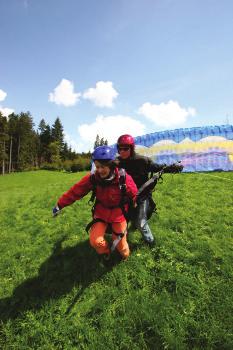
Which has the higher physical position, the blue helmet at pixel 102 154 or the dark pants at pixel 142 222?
the blue helmet at pixel 102 154

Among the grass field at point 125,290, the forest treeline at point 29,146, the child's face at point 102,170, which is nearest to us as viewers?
the grass field at point 125,290

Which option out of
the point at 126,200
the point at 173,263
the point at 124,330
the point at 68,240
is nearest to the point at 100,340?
the point at 124,330

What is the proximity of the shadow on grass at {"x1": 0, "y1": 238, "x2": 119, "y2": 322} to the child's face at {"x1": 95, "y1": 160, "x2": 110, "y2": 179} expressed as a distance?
2353 mm

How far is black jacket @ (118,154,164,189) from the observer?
7738 mm

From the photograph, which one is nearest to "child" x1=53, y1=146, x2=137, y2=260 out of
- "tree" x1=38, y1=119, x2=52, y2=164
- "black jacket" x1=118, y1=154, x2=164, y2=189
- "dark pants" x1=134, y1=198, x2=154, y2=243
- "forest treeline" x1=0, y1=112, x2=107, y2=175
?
"dark pants" x1=134, y1=198, x2=154, y2=243

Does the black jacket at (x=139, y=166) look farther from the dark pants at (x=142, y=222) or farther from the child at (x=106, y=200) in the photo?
the child at (x=106, y=200)

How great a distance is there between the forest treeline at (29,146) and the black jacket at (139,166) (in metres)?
58.1

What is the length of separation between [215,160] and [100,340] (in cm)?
2273

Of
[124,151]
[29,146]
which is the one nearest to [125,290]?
[124,151]

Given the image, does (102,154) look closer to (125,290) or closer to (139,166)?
(139,166)

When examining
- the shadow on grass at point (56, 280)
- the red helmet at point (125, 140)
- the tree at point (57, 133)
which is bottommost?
the shadow on grass at point (56, 280)

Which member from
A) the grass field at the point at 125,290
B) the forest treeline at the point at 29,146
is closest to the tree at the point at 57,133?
the forest treeline at the point at 29,146

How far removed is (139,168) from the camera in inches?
307

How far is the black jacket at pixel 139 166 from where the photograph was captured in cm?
774
